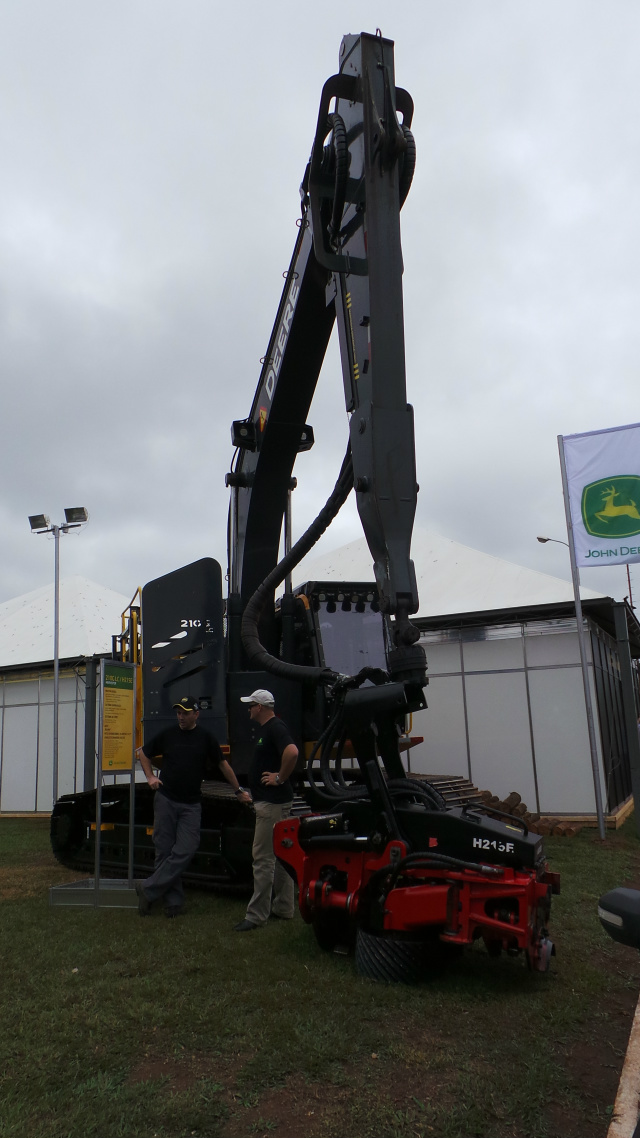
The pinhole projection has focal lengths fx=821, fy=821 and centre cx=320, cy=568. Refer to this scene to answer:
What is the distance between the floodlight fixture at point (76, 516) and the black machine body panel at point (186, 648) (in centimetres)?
976

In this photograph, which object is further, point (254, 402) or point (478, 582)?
point (478, 582)

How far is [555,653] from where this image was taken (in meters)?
13.3

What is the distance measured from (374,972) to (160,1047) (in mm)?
1320

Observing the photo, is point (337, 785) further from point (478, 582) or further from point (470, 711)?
point (478, 582)

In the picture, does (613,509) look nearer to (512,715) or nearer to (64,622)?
(512,715)

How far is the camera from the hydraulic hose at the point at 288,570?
17.4 ft

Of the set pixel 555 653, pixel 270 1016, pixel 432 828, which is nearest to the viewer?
pixel 270 1016

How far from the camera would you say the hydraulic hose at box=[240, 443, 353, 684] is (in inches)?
209

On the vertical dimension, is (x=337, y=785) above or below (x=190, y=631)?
below

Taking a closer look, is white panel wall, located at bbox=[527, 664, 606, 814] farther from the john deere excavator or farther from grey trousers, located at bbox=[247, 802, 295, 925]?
grey trousers, located at bbox=[247, 802, 295, 925]

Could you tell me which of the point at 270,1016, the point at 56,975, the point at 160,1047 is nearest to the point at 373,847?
the point at 270,1016

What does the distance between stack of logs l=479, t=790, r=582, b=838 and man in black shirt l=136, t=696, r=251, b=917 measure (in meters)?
5.57

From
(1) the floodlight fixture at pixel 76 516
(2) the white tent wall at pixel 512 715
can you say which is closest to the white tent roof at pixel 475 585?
(2) the white tent wall at pixel 512 715

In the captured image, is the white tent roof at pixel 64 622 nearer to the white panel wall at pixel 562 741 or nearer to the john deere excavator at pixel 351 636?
the white panel wall at pixel 562 741
